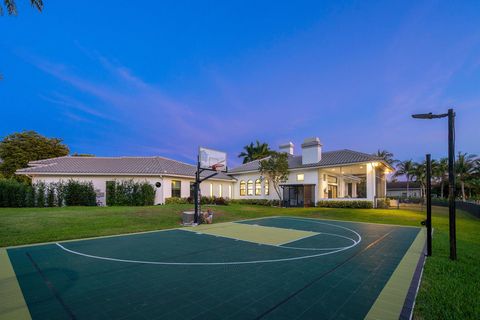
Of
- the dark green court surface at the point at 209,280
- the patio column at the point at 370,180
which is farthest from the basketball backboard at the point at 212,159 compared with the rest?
the patio column at the point at 370,180

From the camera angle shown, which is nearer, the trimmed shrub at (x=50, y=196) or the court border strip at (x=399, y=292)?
the court border strip at (x=399, y=292)

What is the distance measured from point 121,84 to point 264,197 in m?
31.2

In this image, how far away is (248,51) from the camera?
25859 millimetres

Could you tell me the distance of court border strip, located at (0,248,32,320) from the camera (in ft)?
11.8

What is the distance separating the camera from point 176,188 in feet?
86.3

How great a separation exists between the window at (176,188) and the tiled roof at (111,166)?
119 centimetres

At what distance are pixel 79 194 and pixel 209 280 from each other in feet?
71.6

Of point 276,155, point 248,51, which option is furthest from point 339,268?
point 248,51

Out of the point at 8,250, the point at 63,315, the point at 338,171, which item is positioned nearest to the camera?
the point at 63,315

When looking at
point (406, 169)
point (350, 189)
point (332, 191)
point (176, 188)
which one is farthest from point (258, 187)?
point (406, 169)

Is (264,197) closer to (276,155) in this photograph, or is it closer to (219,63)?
(276,155)

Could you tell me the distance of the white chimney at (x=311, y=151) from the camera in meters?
28.0

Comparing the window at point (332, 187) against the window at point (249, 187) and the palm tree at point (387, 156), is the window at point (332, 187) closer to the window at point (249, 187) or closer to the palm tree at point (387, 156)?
the window at point (249, 187)

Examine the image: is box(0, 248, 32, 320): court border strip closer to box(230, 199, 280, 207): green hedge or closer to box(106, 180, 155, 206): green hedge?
box(106, 180, 155, 206): green hedge
